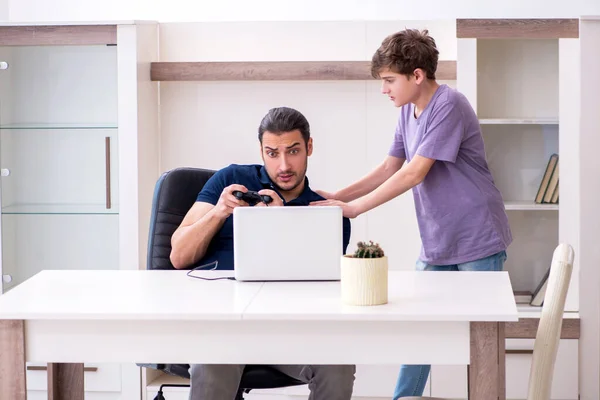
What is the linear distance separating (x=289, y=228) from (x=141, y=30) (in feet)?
5.30

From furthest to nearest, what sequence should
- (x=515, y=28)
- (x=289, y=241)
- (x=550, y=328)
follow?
(x=515, y=28) → (x=289, y=241) → (x=550, y=328)

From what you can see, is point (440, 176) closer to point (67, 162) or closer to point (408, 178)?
point (408, 178)

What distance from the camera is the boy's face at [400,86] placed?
288cm

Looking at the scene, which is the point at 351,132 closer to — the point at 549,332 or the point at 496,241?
the point at 496,241

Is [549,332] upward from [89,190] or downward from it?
downward

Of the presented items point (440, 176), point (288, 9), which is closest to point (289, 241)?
point (440, 176)

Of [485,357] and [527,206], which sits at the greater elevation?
[527,206]

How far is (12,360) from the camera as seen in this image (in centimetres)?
202

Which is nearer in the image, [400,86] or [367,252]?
[367,252]

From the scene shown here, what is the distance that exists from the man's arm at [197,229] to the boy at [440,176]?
0.47m

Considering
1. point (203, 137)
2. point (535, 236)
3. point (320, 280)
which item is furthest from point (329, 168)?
point (320, 280)

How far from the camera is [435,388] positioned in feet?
11.6

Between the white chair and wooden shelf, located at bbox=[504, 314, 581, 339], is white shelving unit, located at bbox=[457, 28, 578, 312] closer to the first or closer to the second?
wooden shelf, located at bbox=[504, 314, 581, 339]

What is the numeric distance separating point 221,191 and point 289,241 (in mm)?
551
